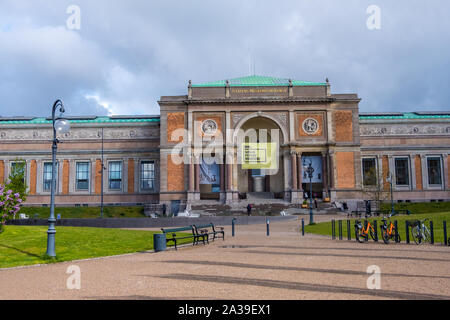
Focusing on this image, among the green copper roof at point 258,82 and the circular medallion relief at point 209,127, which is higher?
the green copper roof at point 258,82

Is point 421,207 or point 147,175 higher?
point 147,175

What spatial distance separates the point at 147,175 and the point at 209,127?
12.1 meters

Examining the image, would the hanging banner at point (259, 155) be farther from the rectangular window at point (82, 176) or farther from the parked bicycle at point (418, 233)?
the parked bicycle at point (418, 233)

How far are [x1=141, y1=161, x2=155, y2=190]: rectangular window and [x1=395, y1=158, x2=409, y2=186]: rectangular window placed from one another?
110ft

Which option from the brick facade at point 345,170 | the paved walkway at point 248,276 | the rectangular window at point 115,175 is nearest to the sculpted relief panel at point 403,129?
the brick facade at point 345,170

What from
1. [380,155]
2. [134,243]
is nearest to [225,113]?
[380,155]

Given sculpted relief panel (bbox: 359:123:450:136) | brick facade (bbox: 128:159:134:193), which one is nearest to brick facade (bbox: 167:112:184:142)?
brick facade (bbox: 128:159:134:193)

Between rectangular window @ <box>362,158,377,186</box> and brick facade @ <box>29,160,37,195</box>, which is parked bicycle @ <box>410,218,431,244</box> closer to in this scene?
rectangular window @ <box>362,158,377,186</box>

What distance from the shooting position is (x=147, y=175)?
57156mm

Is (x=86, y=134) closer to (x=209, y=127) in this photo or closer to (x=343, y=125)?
(x=209, y=127)

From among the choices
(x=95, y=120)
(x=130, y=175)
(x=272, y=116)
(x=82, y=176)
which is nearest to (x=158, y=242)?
(x=272, y=116)

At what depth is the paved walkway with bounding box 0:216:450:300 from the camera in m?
7.76

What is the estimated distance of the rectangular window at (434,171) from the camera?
5544 cm

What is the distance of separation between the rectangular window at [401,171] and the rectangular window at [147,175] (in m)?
33.6
